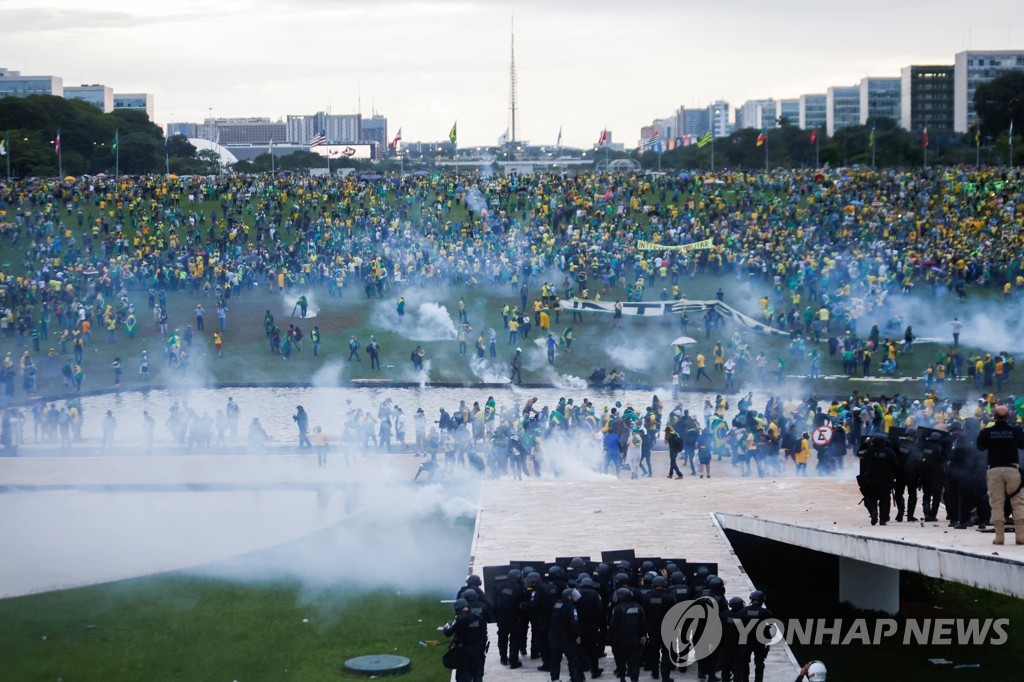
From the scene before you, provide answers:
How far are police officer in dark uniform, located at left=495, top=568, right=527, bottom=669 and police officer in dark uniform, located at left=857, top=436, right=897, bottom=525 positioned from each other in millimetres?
4922

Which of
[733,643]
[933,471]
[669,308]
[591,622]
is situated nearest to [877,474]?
[933,471]

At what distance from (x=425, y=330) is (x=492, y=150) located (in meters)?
139

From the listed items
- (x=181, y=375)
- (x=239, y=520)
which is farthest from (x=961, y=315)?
(x=239, y=520)

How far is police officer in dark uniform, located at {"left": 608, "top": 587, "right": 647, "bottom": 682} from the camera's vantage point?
13.3 metres

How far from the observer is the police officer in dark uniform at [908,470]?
1681cm

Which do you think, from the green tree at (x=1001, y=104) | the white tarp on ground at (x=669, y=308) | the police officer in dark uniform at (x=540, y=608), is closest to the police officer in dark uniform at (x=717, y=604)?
the police officer in dark uniform at (x=540, y=608)

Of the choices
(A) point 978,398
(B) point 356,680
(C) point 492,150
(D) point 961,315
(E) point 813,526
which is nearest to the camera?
(B) point 356,680

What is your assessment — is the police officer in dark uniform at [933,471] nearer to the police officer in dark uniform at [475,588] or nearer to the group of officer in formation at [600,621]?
the group of officer in formation at [600,621]

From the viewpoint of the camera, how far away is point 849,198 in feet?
188

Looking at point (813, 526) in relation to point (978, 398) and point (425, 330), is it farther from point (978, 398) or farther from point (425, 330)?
point (425, 330)

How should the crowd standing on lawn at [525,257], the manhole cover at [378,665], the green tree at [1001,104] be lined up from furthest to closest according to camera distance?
the green tree at [1001,104] < the crowd standing on lawn at [525,257] < the manhole cover at [378,665]

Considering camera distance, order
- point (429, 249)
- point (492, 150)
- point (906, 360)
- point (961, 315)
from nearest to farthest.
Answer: point (906, 360)
point (961, 315)
point (429, 249)
point (492, 150)

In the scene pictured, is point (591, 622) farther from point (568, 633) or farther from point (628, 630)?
point (628, 630)

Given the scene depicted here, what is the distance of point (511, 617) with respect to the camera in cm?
1425
